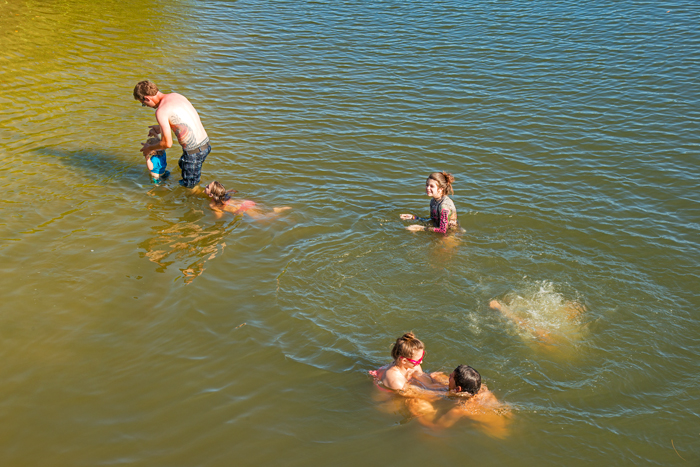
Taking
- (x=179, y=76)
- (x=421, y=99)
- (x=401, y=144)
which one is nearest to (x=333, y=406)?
(x=401, y=144)

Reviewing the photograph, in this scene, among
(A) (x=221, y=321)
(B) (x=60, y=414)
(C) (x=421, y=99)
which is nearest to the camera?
(B) (x=60, y=414)

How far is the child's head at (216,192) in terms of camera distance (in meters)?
9.59

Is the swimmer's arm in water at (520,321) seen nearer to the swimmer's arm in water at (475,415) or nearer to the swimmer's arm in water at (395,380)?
the swimmer's arm in water at (475,415)

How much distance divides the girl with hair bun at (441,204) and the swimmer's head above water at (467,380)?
3604 mm

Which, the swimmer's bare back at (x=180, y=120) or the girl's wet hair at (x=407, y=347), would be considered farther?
the swimmer's bare back at (x=180, y=120)

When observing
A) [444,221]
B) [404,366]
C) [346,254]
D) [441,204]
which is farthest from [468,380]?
[441,204]

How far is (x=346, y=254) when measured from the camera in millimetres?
8688

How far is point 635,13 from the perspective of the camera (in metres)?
18.5

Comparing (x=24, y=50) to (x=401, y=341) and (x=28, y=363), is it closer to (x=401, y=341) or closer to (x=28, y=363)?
(x=28, y=363)

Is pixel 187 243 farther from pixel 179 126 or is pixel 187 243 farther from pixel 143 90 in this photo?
pixel 143 90

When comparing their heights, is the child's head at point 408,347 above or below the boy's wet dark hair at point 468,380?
above

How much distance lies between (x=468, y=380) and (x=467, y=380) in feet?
0.04

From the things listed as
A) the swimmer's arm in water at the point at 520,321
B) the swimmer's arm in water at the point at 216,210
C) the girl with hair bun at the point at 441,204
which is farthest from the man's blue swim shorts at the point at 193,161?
the swimmer's arm in water at the point at 520,321

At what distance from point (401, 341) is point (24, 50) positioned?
1561 centimetres
